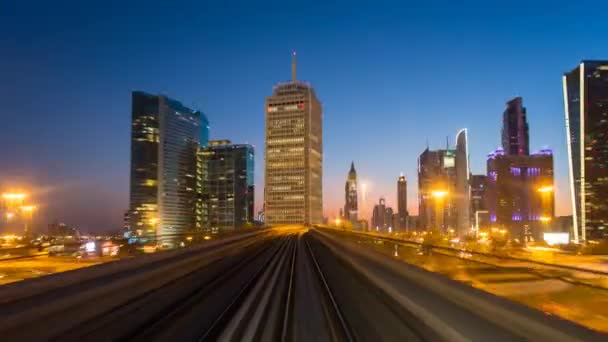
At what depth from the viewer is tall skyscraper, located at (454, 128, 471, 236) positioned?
3270 inches

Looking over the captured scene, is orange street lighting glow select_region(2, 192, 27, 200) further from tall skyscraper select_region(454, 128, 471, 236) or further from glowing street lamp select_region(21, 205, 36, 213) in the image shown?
tall skyscraper select_region(454, 128, 471, 236)

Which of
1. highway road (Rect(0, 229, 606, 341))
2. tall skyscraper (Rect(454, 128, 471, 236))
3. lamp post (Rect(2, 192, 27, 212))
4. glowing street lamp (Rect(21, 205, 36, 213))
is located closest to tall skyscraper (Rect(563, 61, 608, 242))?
tall skyscraper (Rect(454, 128, 471, 236))

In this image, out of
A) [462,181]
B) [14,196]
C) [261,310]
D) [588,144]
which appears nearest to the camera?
[261,310]

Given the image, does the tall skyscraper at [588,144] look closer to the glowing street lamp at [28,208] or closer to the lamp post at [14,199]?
the glowing street lamp at [28,208]

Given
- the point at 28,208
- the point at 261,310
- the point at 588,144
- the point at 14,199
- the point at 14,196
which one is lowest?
the point at 261,310

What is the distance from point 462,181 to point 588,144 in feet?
426

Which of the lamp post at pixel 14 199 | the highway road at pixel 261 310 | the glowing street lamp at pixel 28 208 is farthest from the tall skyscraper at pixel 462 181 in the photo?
the lamp post at pixel 14 199

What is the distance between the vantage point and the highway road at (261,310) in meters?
11.5

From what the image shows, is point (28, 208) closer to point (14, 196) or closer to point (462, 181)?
point (14, 196)

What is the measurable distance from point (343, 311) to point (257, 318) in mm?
2920

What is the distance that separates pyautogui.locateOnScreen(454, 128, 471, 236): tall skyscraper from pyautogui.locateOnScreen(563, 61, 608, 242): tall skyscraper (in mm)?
81164

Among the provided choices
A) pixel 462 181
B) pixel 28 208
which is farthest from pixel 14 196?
pixel 462 181

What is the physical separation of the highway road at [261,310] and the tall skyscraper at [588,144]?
15235 centimetres

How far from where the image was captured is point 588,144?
183m
